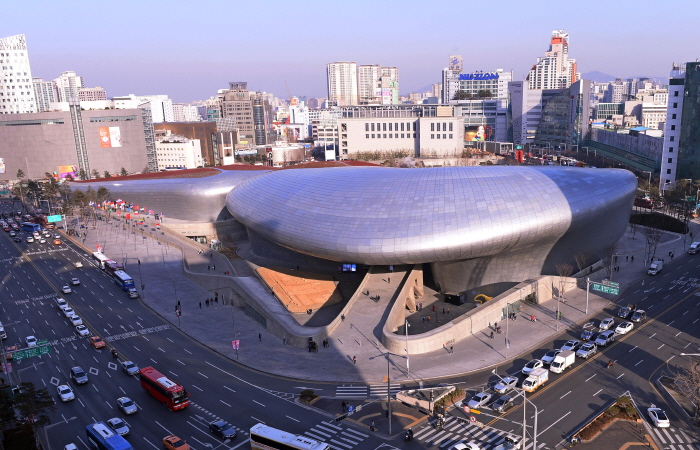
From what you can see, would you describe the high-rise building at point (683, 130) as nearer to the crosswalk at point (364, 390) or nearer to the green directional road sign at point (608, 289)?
the green directional road sign at point (608, 289)

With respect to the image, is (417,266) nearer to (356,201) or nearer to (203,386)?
(356,201)

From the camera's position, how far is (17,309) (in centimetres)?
Answer: 6359

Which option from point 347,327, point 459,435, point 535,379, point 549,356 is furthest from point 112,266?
point 535,379

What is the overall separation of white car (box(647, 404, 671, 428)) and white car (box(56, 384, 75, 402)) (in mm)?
44048

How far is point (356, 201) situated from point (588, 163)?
126997mm

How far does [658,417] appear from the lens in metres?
37.1

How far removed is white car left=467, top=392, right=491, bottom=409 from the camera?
39.8 metres

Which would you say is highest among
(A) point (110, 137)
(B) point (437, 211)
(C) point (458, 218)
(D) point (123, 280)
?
(A) point (110, 137)

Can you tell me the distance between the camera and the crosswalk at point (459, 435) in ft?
116

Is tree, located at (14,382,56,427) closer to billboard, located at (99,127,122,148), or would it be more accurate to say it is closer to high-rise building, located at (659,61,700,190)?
high-rise building, located at (659,61,700,190)

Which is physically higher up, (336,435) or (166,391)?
(166,391)

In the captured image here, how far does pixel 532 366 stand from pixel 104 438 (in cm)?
3371

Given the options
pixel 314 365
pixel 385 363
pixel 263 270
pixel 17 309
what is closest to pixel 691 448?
pixel 385 363

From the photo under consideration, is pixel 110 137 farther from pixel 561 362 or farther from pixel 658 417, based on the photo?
pixel 658 417
